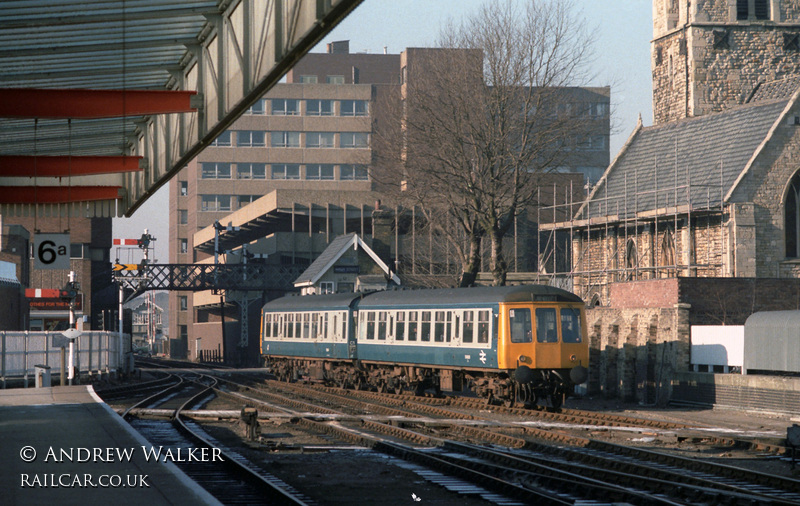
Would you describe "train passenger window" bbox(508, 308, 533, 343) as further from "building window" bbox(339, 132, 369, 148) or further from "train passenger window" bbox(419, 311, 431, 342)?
"building window" bbox(339, 132, 369, 148)

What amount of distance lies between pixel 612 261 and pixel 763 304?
536 inches

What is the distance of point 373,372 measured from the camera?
1329 inches

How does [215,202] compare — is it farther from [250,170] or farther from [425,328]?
[425,328]

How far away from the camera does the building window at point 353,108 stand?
10225cm

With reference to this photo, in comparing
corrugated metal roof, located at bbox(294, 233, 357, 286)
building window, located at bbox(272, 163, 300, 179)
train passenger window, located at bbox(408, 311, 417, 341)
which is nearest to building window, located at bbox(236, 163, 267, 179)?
building window, located at bbox(272, 163, 300, 179)

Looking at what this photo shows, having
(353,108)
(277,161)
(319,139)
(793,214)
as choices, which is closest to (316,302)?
(793,214)

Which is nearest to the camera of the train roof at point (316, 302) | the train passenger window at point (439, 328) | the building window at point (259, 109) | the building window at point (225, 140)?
the train passenger window at point (439, 328)

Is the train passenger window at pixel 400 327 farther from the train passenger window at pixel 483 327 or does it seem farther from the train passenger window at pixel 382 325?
the train passenger window at pixel 483 327

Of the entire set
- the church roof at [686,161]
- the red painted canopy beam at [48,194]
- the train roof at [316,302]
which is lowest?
the train roof at [316,302]

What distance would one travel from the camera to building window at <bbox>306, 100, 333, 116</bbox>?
102m

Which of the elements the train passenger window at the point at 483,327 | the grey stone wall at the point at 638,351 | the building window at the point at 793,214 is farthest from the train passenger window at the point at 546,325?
the building window at the point at 793,214

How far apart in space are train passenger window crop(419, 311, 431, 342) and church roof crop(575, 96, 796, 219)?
13.1 m

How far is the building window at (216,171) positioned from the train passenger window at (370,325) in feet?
231

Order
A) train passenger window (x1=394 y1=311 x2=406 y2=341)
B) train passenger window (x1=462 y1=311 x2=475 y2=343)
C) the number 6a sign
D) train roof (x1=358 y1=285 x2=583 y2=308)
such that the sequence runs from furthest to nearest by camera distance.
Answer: train passenger window (x1=394 y1=311 x2=406 y2=341)
train passenger window (x1=462 y1=311 x2=475 y2=343)
train roof (x1=358 y1=285 x2=583 y2=308)
the number 6a sign
